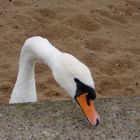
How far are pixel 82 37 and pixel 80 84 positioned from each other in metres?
2.77

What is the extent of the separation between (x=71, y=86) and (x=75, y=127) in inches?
8.2

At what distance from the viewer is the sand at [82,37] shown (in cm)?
450

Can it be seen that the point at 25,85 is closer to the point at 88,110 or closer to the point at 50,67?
the point at 50,67

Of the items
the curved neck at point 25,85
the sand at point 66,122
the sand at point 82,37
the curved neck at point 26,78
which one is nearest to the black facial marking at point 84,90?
the sand at point 66,122

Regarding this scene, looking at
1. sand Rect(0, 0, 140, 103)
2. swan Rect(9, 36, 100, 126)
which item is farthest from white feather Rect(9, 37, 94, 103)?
sand Rect(0, 0, 140, 103)

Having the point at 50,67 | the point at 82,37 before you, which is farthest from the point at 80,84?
the point at 82,37

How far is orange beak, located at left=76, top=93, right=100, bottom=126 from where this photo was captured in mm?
2561

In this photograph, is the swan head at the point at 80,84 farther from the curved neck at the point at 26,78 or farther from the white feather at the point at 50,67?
the curved neck at the point at 26,78

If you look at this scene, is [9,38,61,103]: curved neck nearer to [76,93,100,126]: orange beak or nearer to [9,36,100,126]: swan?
[9,36,100,126]: swan

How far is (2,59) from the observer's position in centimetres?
482

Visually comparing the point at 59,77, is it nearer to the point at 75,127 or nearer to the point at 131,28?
the point at 75,127

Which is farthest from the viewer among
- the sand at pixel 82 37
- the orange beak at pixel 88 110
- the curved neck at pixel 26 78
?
the sand at pixel 82 37

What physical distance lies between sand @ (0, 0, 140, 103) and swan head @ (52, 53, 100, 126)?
1.55 meters

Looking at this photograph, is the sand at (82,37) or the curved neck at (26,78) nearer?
the curved neck at (26,78)
